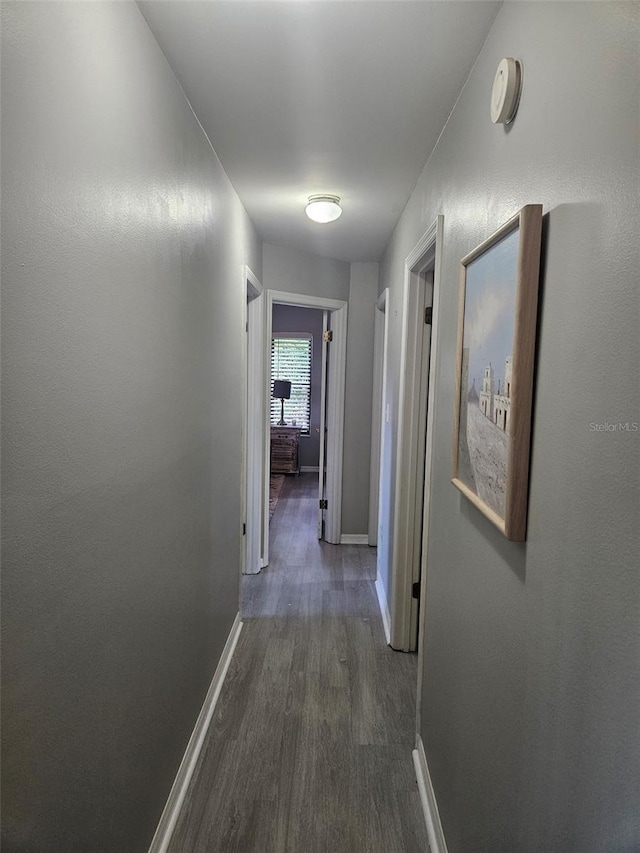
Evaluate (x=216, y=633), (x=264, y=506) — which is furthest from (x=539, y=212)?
(x=264, y=506)

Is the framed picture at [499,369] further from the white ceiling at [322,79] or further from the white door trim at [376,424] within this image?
the white door trim at [376,424]

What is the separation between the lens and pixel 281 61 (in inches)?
60.5

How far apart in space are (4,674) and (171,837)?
1.32 metres

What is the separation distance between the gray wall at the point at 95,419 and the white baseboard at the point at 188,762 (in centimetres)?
9

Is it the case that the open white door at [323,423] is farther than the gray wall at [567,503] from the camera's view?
Yes

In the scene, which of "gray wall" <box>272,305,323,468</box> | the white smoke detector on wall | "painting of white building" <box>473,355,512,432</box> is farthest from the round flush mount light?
"gray wall" <box>272,305,323,468</box>

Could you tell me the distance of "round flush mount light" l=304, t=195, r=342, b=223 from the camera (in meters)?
2.73

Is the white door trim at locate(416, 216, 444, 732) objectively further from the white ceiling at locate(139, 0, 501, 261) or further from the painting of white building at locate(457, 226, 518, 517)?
the painting of white building at locate(457, 226, 518, 517)

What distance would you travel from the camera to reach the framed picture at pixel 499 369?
3.28 ft

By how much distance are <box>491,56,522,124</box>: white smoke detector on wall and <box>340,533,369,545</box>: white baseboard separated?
3885mm

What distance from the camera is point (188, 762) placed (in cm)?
201

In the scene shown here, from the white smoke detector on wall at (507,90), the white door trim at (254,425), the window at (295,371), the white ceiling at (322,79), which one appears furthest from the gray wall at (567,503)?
the window at (295,371)

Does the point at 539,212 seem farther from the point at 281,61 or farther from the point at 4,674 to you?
the point at 4,674

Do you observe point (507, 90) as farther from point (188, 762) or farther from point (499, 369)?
point (188, 762)
